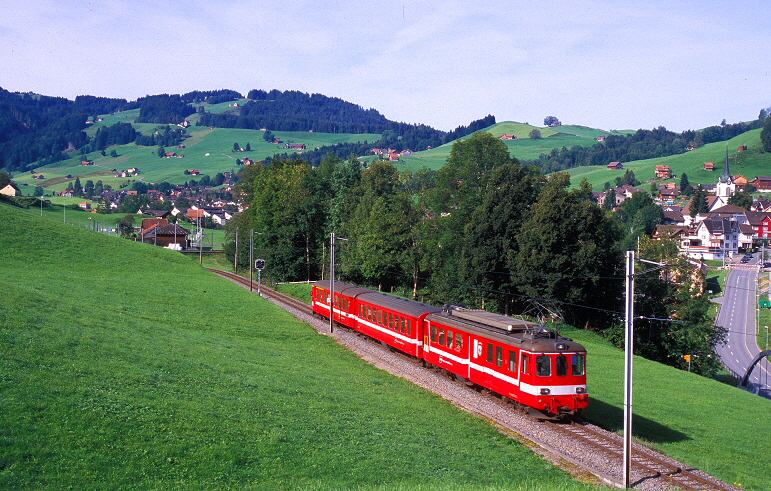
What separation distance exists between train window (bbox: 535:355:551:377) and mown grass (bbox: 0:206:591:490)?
9.25 feet

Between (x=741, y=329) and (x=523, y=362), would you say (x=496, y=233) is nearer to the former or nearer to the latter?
(x=523, y=362)

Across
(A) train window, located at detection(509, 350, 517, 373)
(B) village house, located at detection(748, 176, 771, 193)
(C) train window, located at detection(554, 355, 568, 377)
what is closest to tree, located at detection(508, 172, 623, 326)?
(A) train window, located at detection(509, 350, 517, 373)

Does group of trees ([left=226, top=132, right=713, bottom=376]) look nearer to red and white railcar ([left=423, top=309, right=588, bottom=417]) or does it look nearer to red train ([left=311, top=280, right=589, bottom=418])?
red train ([left=311, top=280, right=589, bottom=418])

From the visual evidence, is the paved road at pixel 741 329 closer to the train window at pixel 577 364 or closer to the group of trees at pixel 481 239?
the group of trees at pixel 481 239

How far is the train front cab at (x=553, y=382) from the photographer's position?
22.6m

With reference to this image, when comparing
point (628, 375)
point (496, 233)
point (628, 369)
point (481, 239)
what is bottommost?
point (628, 375)

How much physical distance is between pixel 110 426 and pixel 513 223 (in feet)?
136

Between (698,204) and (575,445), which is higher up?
(698,204)

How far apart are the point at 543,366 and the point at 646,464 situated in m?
4.89

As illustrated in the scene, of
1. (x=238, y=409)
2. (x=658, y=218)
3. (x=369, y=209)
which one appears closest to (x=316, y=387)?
(x=238, y=409)

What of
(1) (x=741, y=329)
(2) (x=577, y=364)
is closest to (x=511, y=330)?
(2) (x=577, y=364)

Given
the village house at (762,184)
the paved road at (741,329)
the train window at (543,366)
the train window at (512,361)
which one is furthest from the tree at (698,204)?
the train window at (543,366)

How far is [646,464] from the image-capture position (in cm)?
1877

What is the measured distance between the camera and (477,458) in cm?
1759
